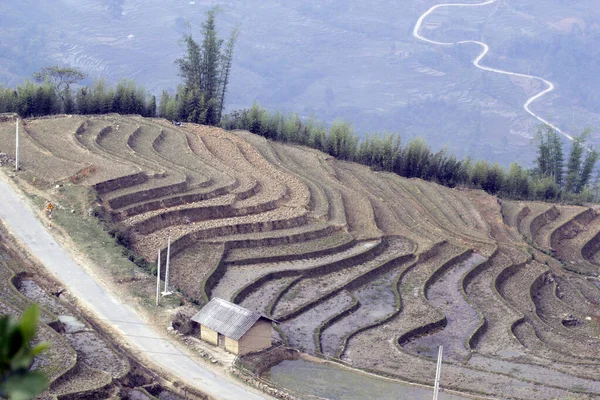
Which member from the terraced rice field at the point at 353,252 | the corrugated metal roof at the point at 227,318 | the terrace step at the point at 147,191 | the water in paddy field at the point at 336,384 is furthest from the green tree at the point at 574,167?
the corrugated metal roof at the point at 227,318

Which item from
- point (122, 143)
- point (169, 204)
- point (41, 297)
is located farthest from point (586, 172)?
point (41, 297)

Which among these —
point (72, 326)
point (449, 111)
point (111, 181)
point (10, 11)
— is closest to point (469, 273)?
point (111, 181)

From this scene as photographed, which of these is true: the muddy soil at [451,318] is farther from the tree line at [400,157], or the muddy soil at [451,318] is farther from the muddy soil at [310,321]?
the tree line at [400,157]

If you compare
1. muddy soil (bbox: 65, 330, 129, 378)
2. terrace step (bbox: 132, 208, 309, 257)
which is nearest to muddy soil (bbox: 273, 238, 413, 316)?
terrace step (bbox: 132, 208, 309, 257)

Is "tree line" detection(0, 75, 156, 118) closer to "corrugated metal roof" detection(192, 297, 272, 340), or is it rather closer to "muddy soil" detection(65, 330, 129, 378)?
"corrugated metal roof" detection(192, 297, 272, 340)

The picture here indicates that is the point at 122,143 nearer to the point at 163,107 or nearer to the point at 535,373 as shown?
the point at 163,107
